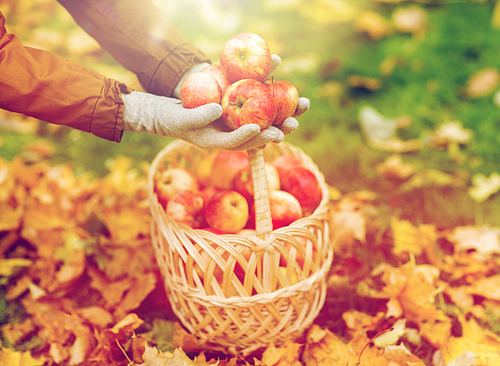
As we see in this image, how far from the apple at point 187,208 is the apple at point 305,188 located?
1.15ft

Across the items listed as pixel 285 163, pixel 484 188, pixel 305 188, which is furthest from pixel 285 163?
pixel 484 188

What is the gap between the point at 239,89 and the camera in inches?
38.7

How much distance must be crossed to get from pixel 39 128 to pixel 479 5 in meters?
3.67

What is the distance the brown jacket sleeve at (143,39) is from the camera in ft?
4.18

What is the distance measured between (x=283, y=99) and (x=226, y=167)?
0.43 m

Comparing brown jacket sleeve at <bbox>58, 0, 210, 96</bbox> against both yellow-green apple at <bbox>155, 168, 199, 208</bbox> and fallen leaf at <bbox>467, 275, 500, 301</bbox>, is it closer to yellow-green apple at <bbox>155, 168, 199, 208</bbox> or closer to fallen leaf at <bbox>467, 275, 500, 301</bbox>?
yellow-green apple at <bbox>155, 168, 199, 208</bbox>

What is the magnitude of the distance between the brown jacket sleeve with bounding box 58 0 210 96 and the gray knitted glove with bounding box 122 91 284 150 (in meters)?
0.23

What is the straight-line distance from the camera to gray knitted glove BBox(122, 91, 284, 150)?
35.9 inches

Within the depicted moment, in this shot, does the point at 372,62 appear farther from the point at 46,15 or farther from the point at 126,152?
the point at 46,15

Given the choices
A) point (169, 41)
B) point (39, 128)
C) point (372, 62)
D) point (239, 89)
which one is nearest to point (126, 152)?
point (39, 128)

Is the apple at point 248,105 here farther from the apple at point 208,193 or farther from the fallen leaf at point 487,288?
the fallen leaf at point 487,288

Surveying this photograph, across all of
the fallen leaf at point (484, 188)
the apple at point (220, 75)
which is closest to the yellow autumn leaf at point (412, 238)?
the fallen leaf at point (484, 188)

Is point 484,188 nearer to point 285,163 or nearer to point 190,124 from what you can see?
point 285,163

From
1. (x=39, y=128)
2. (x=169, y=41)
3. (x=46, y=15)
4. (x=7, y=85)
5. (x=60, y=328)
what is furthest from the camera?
(x=46, y=15)
